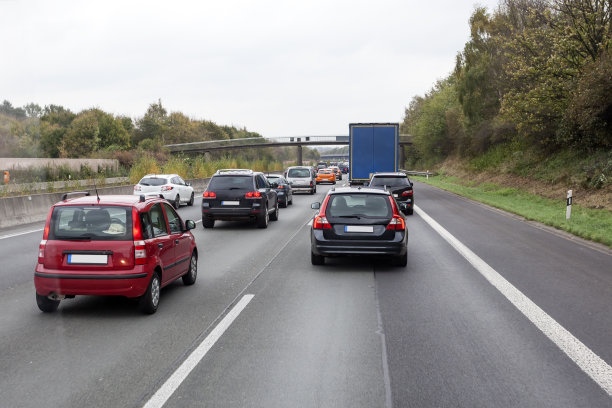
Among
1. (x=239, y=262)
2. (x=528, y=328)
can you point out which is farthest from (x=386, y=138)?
(x=528, y=328)

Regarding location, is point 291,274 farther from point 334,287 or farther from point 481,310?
point 481,310

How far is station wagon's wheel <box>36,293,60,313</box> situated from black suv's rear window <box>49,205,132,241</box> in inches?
31.4

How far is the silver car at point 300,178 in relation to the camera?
3356cm

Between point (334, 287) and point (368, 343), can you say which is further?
point (334, 287)

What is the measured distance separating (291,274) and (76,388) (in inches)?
205

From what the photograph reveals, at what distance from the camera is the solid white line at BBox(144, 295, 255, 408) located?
14.0ft

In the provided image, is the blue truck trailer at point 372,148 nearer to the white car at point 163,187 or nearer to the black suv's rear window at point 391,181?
the black suv's rear window at point 391,181

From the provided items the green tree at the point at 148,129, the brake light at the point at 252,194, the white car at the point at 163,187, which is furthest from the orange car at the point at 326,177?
the green tree at the point at 148,129

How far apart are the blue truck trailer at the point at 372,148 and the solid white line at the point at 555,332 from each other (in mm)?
17635

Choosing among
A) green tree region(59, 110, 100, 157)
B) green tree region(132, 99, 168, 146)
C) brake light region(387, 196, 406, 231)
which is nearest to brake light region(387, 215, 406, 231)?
brake light region(387, 196, 406, 231)

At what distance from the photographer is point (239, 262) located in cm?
1070

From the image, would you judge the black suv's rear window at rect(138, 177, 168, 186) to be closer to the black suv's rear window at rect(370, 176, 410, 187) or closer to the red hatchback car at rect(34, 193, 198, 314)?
the black suv's rear window at rect(370, 176, 410, 187)

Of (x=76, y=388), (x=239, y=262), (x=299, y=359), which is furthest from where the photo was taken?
(x=239, y=262)

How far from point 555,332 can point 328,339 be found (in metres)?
2.38
